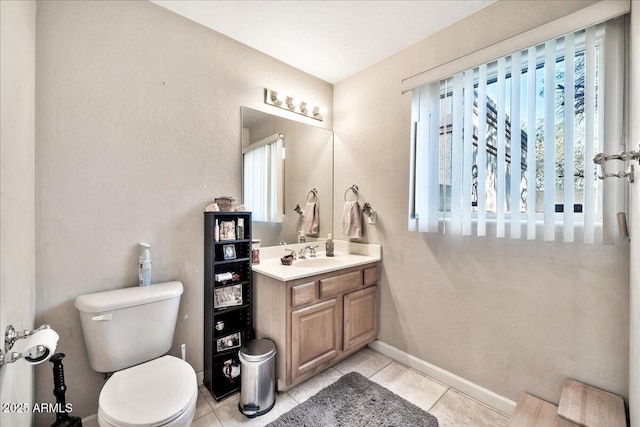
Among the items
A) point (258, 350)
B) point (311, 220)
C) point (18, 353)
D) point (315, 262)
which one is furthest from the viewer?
point (311, 220)

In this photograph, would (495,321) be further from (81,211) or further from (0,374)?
(81,211)

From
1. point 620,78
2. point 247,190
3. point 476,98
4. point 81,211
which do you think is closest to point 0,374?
point 81,211

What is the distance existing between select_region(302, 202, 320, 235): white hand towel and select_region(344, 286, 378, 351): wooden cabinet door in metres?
0.73

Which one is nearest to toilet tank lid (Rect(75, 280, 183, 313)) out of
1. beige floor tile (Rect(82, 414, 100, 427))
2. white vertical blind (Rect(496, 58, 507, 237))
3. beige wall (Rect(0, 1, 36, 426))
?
beige wall (Rect(0, 1, 36, 426))

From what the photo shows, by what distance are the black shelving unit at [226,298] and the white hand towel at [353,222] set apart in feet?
3.01

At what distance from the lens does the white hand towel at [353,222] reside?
2373 millimetres

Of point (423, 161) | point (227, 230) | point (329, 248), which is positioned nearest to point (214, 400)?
point (227, 230)

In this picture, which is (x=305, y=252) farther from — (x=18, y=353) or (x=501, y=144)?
(x=18, y=353)

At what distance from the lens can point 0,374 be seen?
2.33 ft

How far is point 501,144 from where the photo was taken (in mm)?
1577

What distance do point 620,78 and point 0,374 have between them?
2577mm

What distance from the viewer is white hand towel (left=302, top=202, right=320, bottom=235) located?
247 centimetres

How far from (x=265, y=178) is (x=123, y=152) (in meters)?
0.95

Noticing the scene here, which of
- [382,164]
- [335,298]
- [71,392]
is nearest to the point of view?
[71,392]
